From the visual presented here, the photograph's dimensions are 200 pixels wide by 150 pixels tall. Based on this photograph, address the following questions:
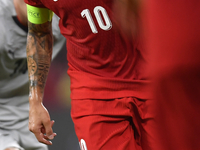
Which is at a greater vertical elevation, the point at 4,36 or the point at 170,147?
the point at 4,36

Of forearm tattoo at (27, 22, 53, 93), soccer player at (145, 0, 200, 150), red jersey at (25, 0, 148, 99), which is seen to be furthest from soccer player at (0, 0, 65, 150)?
soccer player at (145, 0, 200, 150)

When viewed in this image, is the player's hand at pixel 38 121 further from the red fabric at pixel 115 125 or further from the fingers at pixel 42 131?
the red fabric at pixel 115 125

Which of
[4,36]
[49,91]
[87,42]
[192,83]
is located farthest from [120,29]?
[49,91]

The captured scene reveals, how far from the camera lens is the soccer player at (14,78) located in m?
1.42

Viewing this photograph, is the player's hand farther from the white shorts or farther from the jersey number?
the white shorts

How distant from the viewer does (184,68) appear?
0.34m

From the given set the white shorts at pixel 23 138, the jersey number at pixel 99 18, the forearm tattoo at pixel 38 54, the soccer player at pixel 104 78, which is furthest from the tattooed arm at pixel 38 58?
the white shorts at pixel 23 138

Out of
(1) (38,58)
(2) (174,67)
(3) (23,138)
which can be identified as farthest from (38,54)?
(3) (23,138)

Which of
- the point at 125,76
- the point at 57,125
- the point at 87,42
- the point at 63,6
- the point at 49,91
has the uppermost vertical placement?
the point at 63,6

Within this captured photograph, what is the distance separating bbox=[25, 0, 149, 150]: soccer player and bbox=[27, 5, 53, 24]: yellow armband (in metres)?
0.11

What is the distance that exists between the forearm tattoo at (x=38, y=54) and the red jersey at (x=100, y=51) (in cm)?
16

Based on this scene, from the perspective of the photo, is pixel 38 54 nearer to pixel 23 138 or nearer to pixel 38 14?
pixel 38 14

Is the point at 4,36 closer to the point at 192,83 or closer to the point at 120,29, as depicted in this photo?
the point at 120,29

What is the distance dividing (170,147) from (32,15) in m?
0.68
